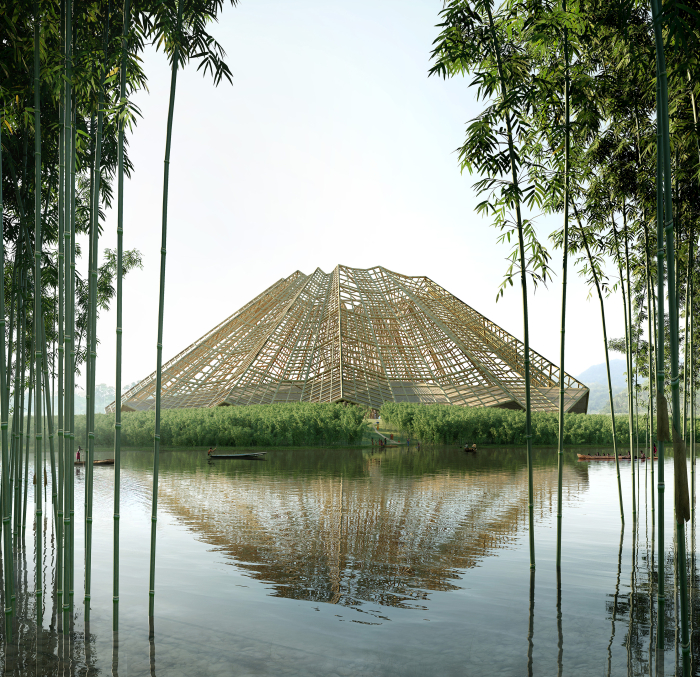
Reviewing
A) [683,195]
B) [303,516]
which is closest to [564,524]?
[303,516]

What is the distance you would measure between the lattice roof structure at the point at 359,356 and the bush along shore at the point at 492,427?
130 inches

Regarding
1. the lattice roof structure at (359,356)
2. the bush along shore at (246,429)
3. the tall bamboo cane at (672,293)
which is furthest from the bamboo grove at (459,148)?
the lattice roof structure at (359,356)

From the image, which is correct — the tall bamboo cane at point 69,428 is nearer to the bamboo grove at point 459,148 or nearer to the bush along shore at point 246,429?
the bamboo grove at point 459,148

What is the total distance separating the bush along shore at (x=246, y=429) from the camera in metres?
22.8

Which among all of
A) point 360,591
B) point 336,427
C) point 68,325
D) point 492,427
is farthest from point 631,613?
point 492,427

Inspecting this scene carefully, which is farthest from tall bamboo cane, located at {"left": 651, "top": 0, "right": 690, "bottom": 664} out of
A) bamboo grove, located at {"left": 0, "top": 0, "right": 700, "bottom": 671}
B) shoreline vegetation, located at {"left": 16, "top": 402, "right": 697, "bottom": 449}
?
shoreline vegetation, located at {"left": 16, "top": 402, "right": 697, "bottom": 449}

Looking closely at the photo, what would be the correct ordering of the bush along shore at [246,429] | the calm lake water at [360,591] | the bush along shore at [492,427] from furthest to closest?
the bush along shore at [492,427], the bush along shore at [246,429], the calm lake water at [360,591]

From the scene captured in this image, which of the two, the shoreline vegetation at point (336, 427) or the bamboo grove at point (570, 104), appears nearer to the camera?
the bamboo grove at point (570, 104)

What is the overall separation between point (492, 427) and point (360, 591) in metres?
20.5

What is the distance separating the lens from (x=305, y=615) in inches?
224

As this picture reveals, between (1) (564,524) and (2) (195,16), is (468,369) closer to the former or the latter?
(1) (564,524)

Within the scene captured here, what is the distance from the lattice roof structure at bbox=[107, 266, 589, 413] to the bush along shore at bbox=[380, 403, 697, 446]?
3.30 metres

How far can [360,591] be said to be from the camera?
6.40m

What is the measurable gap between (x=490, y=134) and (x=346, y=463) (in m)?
13.7
